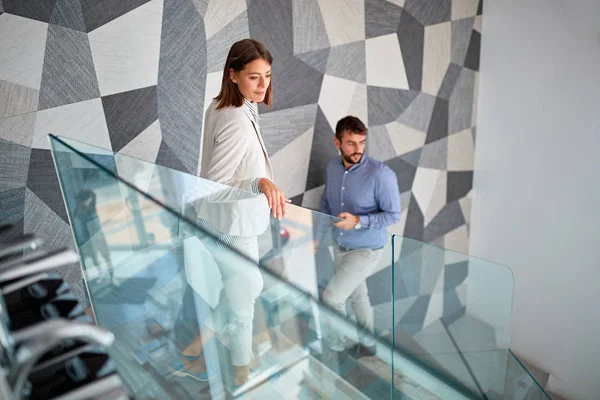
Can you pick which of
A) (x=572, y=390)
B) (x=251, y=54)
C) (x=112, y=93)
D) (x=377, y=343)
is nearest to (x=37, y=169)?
(x=112, y=93)

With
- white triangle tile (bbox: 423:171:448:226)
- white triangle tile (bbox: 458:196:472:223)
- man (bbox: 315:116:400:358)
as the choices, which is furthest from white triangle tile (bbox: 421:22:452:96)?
white triangle tile (bbox: 458:196:472:223)

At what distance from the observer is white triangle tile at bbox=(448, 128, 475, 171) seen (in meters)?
4.10

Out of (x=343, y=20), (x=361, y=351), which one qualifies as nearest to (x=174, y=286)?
(x=361, y=351)

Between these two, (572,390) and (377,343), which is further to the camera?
(572,390)

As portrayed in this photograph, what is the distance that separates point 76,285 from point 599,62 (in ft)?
11.8

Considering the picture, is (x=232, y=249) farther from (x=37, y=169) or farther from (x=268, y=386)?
(x=37, y=169)

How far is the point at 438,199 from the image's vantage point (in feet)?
13.7

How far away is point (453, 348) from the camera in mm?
2146

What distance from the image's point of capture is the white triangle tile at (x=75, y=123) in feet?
6.52

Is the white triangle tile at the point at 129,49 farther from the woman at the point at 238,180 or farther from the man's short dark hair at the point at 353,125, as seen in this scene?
the man's short dark hair at the point at 353,125

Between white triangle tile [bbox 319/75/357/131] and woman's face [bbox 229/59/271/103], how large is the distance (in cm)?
122

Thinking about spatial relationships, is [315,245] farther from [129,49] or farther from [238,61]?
[129,49]

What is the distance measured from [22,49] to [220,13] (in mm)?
955

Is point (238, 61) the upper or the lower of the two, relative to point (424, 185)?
upper
